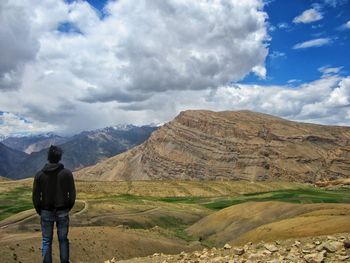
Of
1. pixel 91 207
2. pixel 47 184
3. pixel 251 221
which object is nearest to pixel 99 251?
pixel 47 184

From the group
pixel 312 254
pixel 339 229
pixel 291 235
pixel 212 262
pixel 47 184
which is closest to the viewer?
pixel 47 184

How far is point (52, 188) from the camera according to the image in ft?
48.3

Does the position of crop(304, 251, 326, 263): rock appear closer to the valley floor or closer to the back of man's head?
the back of man's head

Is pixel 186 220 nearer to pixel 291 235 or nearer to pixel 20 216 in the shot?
pixel 20 216

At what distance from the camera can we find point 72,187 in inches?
585

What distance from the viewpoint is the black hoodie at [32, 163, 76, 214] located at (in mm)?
14703

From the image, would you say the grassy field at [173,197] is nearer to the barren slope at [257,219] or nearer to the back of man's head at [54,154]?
the barren slope at [257,219]

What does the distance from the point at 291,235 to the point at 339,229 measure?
5311 millimetres

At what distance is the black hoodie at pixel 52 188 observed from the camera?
48.2 feet

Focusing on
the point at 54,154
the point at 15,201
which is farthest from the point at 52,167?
the point at 15,201

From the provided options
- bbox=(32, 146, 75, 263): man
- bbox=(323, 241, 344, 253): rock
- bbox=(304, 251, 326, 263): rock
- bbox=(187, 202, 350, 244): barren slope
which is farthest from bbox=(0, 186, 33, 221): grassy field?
bbox=(304, 251, 326, 263): rock

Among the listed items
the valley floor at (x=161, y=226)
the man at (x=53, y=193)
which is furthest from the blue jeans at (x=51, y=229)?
the valley floor at (x=161, y=226)

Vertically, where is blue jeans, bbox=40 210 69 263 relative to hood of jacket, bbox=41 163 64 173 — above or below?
below

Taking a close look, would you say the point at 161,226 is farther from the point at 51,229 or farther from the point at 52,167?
the point at 52,167
